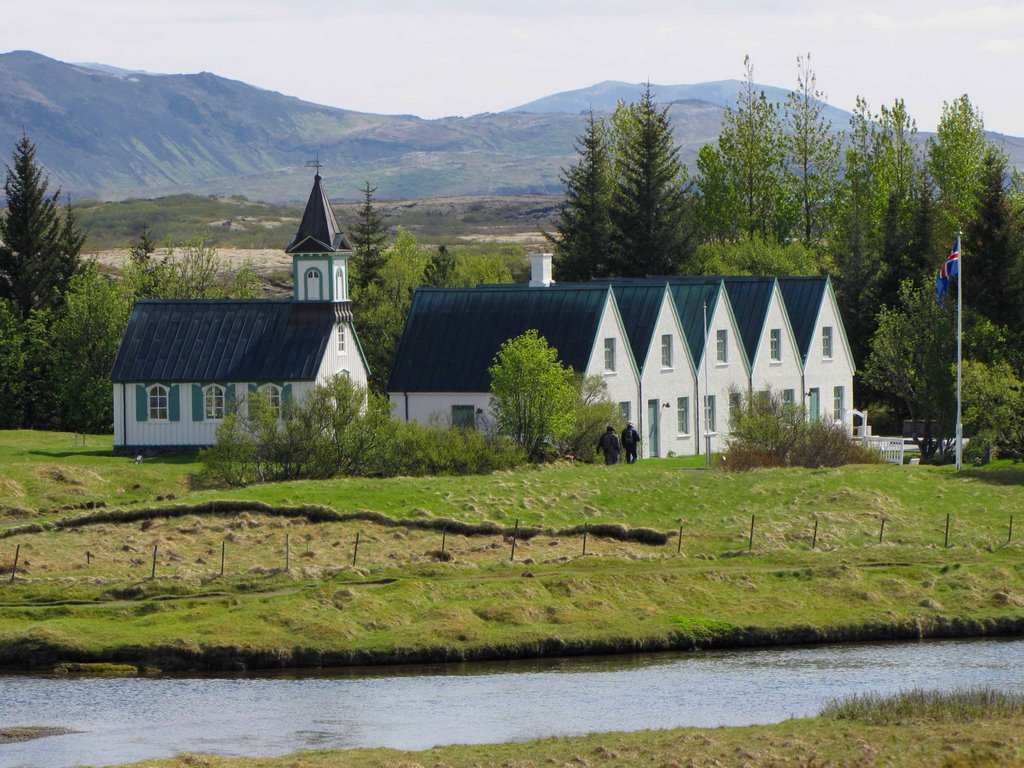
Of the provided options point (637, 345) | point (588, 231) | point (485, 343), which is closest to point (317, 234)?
point (485, 343)

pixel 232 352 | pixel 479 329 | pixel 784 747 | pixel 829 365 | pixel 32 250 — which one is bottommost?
pixel 784 747

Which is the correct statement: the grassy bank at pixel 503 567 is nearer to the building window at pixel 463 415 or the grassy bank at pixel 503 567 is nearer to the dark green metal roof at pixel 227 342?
the building window at pixel 463 415

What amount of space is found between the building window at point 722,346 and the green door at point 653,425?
178 inches

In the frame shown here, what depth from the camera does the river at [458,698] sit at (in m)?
30.1

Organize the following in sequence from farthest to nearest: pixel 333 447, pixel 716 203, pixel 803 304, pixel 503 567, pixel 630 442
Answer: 1. pixel 716 203
2. pixel 803 304
3. pixel 630 442
4. pixel 333 447
5. pixel 503 567

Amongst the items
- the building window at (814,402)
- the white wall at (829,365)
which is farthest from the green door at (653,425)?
the building window at (814,402)

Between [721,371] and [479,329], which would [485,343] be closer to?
[479,329]

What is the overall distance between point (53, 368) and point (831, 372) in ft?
115

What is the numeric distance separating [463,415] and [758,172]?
165ft

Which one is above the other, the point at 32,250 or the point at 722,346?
the point at 32,250

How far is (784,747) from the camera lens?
1085 inches

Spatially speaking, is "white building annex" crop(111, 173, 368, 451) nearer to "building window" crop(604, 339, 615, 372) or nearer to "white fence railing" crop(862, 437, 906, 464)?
"building window" crop(604, 339, 615, 372)

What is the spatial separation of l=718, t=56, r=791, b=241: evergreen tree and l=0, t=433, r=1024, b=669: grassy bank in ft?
187

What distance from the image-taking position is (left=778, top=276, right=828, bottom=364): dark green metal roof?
75.1 meters
